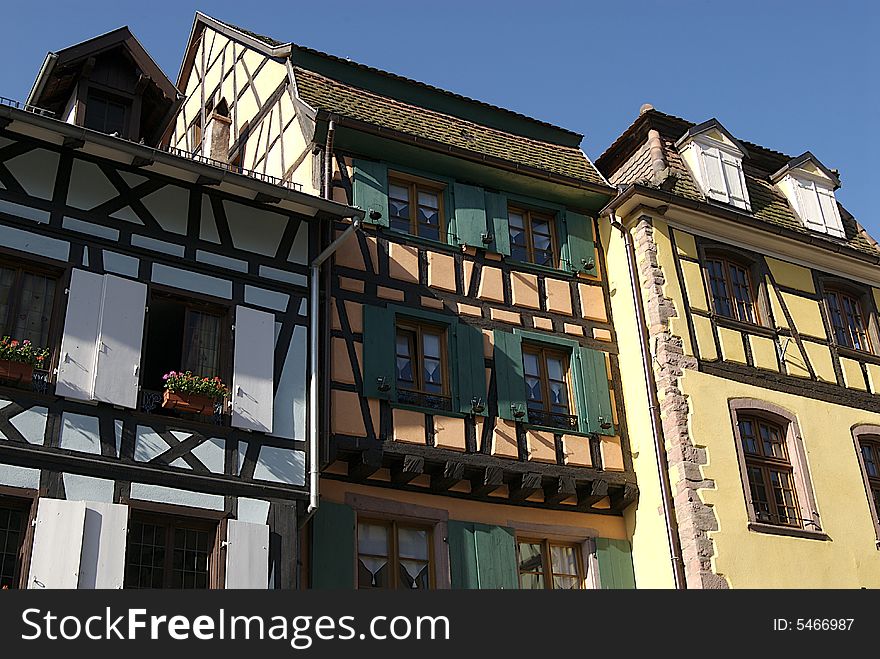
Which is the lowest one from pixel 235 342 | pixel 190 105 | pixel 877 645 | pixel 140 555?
pixel 877 645

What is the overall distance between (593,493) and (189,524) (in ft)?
17.0

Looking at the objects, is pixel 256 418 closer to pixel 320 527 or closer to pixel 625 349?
pixel 320 527

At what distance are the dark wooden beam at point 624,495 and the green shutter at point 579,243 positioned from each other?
3.21 metres

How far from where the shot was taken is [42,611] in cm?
821

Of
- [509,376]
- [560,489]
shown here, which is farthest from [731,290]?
[560,489]

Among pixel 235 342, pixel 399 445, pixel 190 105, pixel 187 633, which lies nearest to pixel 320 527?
pixel 399 445

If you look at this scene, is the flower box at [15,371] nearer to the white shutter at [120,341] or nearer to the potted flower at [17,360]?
the potted flower at [17,360]

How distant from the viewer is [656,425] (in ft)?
46.7

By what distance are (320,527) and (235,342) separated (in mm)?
2209

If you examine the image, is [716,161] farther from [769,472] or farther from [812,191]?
[769,472]

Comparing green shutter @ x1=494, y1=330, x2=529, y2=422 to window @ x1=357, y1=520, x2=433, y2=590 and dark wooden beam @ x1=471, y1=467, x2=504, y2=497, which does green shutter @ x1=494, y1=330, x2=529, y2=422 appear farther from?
window @ x1=357, y1=520, x2=433, y2=590

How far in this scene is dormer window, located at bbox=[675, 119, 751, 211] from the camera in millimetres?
16922

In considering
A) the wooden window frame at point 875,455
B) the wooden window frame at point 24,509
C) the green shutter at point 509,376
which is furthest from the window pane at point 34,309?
the wooden window frame at point 875,455

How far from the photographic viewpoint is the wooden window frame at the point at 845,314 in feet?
54.5
